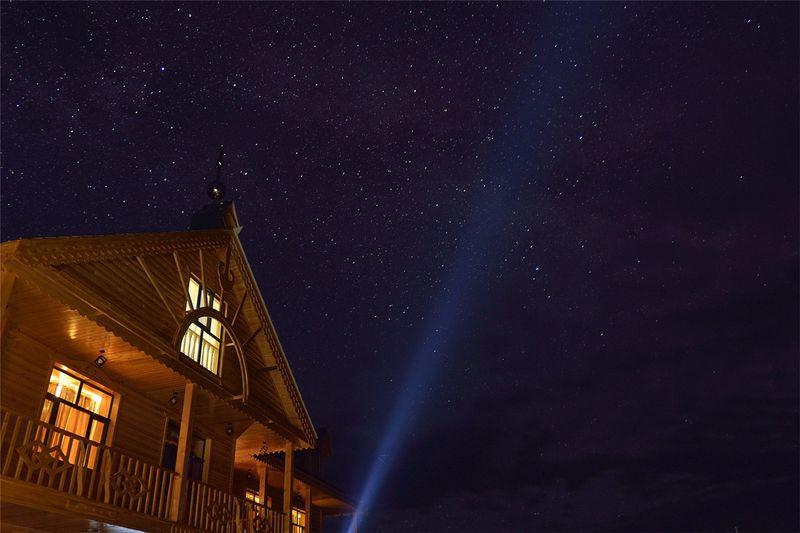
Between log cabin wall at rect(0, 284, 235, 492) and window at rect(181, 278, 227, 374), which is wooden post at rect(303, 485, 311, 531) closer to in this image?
log cabin wall at rect(0, 284, 235, 492)

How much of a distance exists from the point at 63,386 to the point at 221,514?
15.7 feet

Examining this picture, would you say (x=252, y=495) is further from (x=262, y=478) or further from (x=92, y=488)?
(x=92, y=488)

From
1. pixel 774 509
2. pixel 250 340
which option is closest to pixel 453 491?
pixel 774 509

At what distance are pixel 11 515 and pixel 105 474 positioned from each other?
155 cm

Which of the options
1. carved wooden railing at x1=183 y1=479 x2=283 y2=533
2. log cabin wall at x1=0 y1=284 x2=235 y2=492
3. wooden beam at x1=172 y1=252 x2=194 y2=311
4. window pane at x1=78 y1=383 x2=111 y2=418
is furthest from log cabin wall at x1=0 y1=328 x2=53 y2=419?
carved wooden railing at x1=183 y1=479 x2=283 y2=533

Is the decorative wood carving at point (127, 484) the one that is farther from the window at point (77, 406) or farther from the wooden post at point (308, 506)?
the wooden post at point (308, 506)

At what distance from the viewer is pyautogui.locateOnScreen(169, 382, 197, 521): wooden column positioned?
12984 mm

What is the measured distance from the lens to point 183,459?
13.5 metres

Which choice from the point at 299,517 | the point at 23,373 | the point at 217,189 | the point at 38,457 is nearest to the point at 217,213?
the point at 217,189

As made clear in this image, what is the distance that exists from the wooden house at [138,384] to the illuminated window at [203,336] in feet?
0.16

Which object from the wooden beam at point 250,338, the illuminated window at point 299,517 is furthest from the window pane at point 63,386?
the illuminated window at point 299,517

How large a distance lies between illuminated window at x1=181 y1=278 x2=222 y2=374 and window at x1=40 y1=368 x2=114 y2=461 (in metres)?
2.47

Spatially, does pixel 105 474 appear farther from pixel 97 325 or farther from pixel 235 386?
pixel 235 386

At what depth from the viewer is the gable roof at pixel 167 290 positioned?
11.3m
